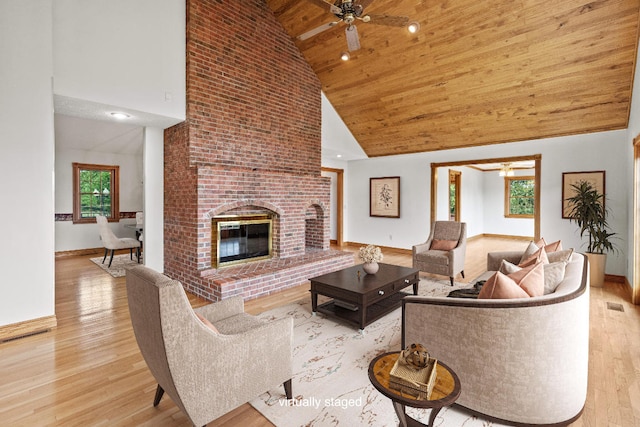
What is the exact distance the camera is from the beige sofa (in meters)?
1.64

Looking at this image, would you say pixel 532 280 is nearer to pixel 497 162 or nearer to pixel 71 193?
pixel 497 162

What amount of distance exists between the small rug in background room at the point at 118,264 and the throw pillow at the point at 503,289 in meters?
5.32

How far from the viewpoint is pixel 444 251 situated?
188 inches

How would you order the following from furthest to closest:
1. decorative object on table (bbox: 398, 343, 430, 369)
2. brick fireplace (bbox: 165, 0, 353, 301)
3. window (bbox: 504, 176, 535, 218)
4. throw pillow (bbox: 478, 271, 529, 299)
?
window (bbox: 504, 176, 535, 218), brick fireplace (bbox: 165, 0, 353, 301), throw pillow (bbox: 478, 271, 529, 299), decorative object on table (bbox: 398, 343, 430, 369)

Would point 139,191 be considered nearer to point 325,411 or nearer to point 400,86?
point 400,86

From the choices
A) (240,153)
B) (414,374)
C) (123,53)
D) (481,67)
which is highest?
(481,67)

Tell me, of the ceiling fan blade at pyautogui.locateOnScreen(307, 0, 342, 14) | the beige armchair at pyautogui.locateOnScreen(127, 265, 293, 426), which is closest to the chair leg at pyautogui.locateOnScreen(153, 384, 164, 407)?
the beige armchair at pyautogui.locateOnScreen(127, 265, 293, 426)

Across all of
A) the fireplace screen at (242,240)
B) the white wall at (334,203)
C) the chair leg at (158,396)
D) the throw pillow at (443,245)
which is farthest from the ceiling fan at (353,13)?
the white wall at (334,203)

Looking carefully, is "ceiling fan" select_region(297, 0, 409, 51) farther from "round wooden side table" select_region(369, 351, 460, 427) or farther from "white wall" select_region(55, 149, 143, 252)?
"white wall" select_region(55, 149, 143, 252)

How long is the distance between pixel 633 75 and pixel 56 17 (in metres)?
6.60

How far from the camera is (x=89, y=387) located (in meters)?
2.11

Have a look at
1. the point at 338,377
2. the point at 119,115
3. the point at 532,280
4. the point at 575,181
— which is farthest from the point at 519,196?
the point at 119,115

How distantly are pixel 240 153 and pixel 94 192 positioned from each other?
14.9 ft

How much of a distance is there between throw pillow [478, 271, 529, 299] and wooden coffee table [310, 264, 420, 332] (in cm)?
121
